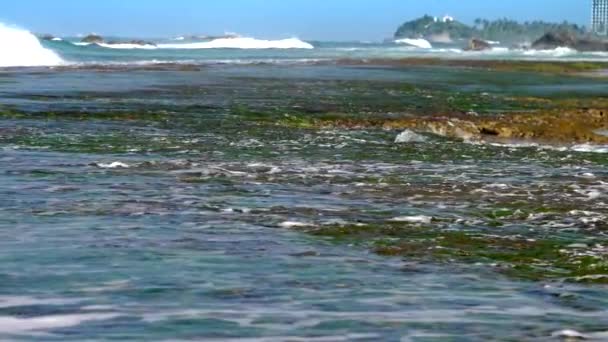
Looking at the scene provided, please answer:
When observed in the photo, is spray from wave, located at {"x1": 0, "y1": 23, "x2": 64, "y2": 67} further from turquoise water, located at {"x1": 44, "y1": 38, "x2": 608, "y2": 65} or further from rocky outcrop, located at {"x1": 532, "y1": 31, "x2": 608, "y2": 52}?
rocky outcrop, located at {"x1": 532, "y1": 31, "x2": 608, "y2": 52}

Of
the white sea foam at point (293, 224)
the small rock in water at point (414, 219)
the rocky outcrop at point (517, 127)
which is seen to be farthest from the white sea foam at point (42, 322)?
the rocky outcrop at point (517, 127)

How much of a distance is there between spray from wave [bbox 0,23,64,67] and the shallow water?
123 ft

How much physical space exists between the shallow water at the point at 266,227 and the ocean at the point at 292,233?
0.9 inches

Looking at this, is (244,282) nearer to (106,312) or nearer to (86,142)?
(106,312)

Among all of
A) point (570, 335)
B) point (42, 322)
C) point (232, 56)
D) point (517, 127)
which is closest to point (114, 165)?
point (42, 322)

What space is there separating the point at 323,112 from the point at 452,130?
3137mm

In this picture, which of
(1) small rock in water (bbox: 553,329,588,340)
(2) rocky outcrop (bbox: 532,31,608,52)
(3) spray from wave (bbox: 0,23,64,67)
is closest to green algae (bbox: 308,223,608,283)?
(1) small rock in water (bbox: 553,329,588,340)

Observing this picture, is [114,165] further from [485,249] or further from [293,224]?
[485,249]

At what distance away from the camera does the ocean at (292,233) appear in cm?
667

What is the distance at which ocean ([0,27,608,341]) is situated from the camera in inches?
263

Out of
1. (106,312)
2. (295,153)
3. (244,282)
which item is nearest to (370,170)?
(295,153)

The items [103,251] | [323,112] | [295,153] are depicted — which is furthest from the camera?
[323,112]

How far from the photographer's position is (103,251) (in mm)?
8547

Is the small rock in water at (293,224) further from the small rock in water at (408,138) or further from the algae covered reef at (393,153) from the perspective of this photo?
the small rock in water at (408,138)
